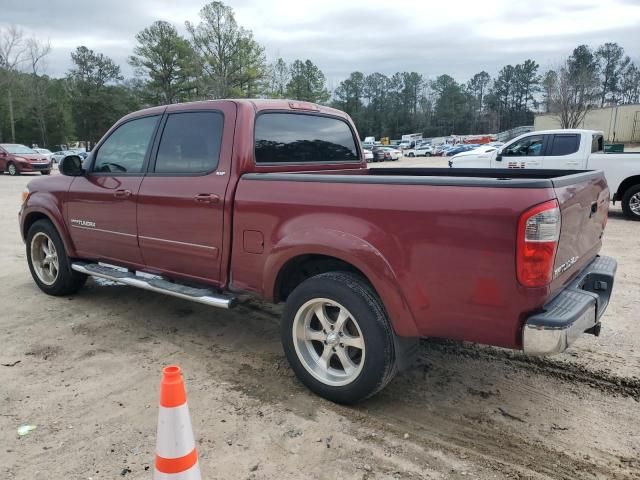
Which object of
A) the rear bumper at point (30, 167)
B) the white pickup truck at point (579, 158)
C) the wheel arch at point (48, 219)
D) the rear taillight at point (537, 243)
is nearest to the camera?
the rear taillight at point (537, 243)

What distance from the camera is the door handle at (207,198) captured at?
143 inches

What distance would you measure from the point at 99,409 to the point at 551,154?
10.4 metres

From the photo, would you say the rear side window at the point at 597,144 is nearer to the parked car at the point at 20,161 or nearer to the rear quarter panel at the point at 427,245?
the rear quarter panel at the point at 427,245

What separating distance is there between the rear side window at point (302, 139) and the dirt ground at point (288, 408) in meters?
1.57

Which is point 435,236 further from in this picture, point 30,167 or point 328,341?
point 30,167

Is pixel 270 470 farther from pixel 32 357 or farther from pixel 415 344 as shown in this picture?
pixel 32 357

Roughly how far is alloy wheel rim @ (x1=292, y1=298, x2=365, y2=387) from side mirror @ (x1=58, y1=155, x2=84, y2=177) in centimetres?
297

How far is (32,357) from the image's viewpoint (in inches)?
153

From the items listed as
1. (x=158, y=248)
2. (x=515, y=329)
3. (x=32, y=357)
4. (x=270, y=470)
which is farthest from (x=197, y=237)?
(x=515, y=329)

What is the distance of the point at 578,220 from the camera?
9.42ft

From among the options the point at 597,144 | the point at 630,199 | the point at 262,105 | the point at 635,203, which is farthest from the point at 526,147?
the point at 262,105

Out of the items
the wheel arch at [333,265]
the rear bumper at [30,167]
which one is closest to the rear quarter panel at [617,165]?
the wheel arch at [333,265]

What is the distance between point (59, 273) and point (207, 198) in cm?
251

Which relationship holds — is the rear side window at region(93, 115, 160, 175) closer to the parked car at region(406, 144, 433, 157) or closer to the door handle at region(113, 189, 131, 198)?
the door handle at region(113, 189, 131, 198)
